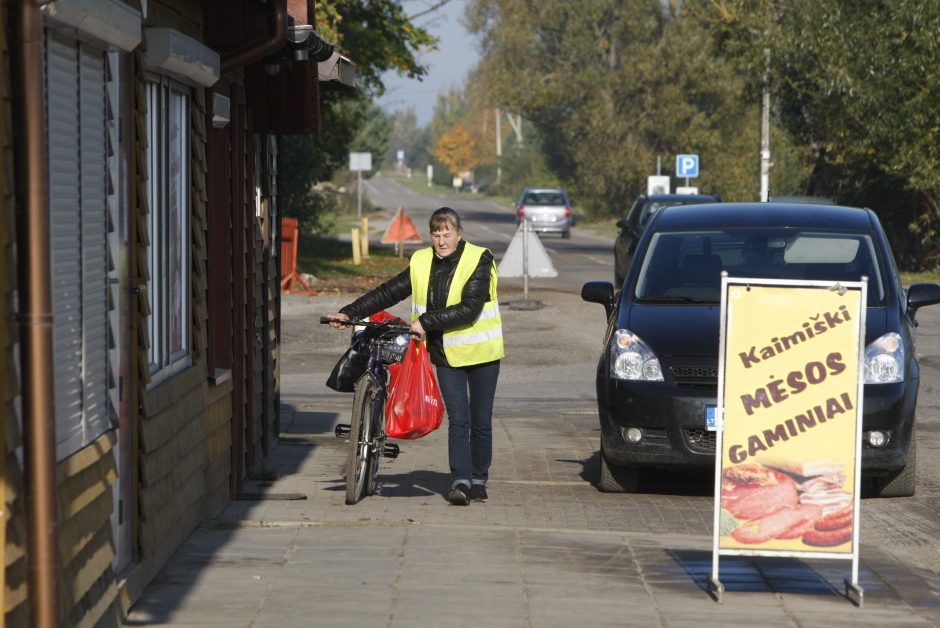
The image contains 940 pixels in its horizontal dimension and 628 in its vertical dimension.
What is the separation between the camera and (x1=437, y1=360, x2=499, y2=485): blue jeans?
895 cm

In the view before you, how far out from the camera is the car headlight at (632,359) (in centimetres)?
920

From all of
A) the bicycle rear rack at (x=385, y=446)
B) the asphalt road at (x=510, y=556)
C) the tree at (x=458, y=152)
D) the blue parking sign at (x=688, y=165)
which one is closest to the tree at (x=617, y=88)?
the blue parking sign at (x=688, y=165)

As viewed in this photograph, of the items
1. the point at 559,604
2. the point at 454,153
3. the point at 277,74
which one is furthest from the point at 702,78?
the point at 454,153

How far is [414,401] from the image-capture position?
8.84 metres

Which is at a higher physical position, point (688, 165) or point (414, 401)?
point (688, 165)

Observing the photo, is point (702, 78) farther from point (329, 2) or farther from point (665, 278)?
point (665, 278)

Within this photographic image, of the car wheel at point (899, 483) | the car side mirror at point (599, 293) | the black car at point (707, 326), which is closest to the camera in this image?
the black car at point (707, 326)

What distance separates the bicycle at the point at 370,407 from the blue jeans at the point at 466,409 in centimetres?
33

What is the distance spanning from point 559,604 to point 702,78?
62.0 metres

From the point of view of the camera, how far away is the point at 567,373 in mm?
16844

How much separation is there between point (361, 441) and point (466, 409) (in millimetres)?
604

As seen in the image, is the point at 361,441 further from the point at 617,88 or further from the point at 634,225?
the point at 617,88

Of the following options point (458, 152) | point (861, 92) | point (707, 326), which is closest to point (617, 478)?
point (707, 326)

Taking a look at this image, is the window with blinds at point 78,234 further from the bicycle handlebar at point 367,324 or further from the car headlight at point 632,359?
the car headlight at point 632,359
